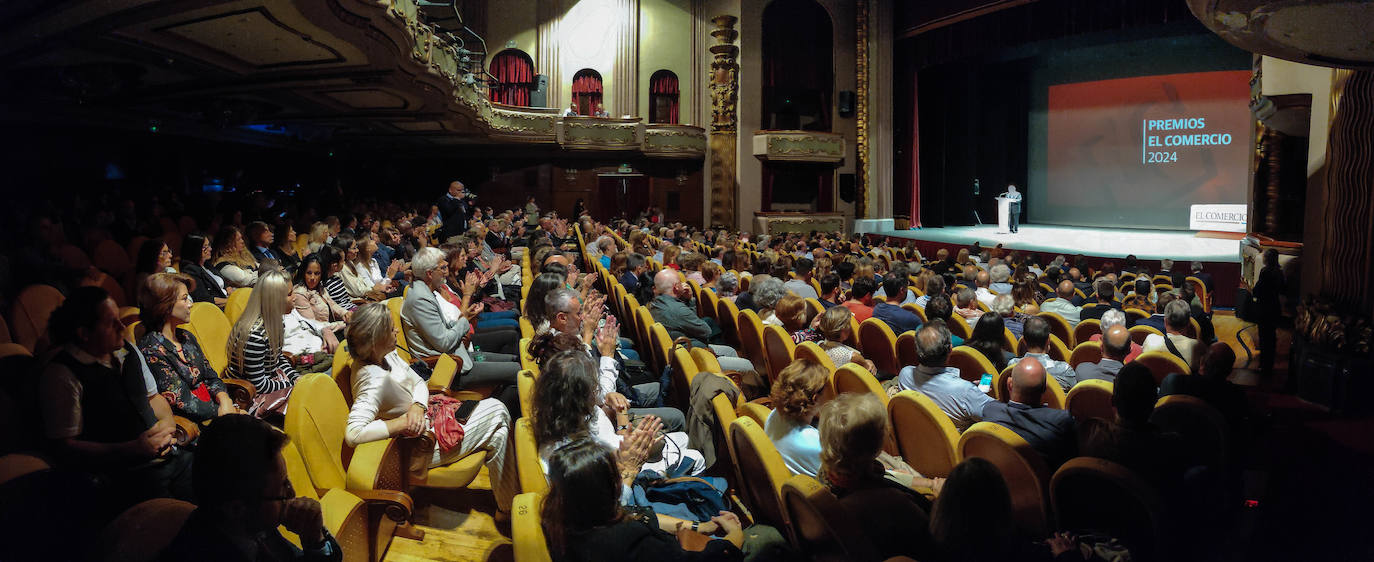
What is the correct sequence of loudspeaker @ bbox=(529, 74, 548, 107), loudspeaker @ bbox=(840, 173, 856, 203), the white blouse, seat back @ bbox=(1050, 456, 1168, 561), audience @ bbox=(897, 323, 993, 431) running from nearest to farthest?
seat back @ bbox=(1050, 456, 1168, 561) → the white blouse → audience @ bbox=(897, 323, 993, 431) → loudspeaker @ bbox=(529, 74, 548, 107) → loudspeaker @ bbox=(840, 173, 856, 203)

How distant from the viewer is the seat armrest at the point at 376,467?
7.20 ft

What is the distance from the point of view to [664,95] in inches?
695

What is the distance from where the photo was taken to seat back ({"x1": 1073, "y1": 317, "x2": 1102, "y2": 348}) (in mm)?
4418

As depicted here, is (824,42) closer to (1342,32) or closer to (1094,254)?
(1094,254)

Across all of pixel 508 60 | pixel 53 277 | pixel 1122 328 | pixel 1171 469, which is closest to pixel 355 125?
pixel 508 60

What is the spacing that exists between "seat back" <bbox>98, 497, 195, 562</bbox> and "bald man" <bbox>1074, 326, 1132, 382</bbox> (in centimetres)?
298

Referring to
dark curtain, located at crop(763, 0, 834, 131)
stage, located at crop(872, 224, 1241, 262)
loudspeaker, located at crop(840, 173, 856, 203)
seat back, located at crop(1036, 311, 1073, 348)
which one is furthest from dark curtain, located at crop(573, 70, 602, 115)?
seat back, located at crop(1036, 311, 1073, 348)

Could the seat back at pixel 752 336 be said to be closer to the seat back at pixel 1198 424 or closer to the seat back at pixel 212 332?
the seat back at pixel 1198 424

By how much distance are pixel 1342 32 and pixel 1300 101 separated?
341 cm

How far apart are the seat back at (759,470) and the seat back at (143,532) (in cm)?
120

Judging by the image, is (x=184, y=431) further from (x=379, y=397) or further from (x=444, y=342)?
(x=444, y=342)

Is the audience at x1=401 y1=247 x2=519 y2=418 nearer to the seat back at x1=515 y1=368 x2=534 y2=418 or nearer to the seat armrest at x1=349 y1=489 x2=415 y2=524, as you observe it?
the seat back at x1=515 y1=368 x2=534 y2=418

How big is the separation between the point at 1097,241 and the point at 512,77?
11849mm

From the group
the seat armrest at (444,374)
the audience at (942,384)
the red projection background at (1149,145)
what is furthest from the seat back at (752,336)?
the red projection background at (1149,145)
